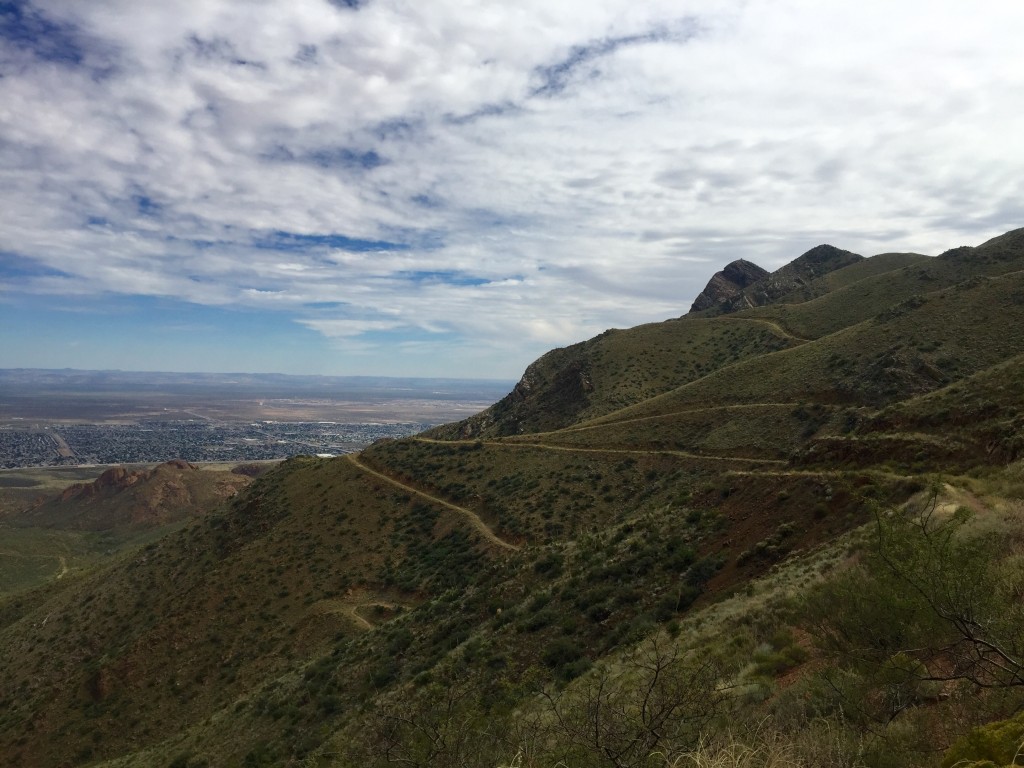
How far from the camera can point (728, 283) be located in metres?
121

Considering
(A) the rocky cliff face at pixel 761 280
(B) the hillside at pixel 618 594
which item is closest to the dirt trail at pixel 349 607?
(B) the hillside at pixel 618 594

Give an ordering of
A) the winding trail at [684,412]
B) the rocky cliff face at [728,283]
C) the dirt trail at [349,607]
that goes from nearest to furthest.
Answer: the dirt trail at [349,607], the winding trail at [684,412], the rocky cliff face at [728,283]

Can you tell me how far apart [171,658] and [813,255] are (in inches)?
5148

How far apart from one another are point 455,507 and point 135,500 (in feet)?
300

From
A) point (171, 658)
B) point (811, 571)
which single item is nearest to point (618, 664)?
point (811, 571)

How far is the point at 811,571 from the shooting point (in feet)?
48.8

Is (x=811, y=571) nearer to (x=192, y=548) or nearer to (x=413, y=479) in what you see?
(x=413, y=479)

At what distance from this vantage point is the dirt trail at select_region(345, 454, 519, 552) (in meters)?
36.2

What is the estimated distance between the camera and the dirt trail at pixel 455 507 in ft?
119

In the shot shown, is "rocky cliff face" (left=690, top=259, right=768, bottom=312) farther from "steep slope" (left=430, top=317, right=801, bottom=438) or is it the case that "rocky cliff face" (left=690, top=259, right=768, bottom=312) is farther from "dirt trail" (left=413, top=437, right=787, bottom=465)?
"dirt trail" (left=413, top=437, right=787, bottom=465)

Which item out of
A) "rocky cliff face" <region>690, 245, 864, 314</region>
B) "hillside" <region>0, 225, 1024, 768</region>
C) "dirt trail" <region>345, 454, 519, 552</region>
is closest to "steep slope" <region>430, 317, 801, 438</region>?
"hillside" <region>0, 225, 1024, 768</region>

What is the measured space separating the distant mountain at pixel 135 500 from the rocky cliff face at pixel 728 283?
97492 millimetres

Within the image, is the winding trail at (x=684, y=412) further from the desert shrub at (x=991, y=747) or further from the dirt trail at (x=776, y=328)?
the desert shrub at (x=991, y=747)

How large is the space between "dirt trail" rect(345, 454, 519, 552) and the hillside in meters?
0.24
